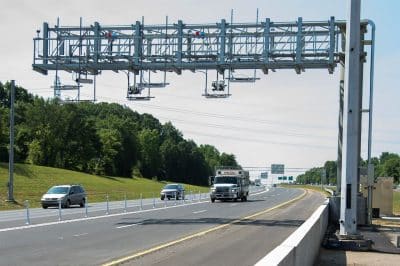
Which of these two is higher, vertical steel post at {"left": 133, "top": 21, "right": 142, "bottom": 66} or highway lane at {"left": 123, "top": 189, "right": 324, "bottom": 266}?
vertical steel post at {"left": 133, "top": 21, "right": 142, "bottom": 66}

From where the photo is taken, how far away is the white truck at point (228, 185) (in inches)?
2152

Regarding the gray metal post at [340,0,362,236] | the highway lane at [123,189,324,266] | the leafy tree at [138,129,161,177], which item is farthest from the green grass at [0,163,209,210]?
the leafy tree at [138,129,161,177]

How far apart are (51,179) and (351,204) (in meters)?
66.6

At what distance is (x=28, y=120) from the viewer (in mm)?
125062

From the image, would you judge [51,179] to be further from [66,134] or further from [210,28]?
[210,28]

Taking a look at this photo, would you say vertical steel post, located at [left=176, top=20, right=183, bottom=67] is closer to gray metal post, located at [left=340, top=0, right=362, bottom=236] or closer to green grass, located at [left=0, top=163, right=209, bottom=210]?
gray metal post, located at [left=340, top=0, right=362, bottom=236]

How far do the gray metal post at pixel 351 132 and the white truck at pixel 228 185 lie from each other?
3643 cm

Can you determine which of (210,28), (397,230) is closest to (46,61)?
(210,28)

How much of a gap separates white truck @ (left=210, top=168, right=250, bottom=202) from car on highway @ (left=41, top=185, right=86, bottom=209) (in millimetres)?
13406

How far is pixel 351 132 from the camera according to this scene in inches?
713

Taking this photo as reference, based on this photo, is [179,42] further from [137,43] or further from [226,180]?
[226,180]

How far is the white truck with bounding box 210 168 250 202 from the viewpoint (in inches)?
2152

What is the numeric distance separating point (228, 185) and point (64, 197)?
665 inches

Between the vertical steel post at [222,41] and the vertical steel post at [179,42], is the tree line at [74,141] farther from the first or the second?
the vertical steel post at [222,41]
